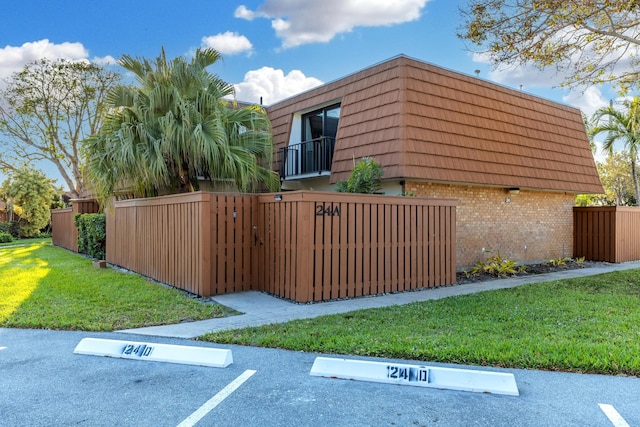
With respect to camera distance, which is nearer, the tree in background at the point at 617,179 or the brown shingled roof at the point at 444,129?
the brown shingled roof at the point at 444,129

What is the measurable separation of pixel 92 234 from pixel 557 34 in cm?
1504

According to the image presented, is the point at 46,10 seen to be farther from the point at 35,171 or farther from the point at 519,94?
the point at 35,171

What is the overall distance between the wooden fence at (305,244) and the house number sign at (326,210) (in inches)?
0.7

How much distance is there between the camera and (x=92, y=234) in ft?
50.5

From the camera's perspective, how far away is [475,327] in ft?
19.8

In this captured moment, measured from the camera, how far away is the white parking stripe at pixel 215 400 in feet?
11.0

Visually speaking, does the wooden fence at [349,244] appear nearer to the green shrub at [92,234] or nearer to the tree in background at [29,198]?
the green shrub at [92,234]

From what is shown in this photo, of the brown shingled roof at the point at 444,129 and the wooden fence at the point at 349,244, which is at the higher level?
the brown shingled roof at the point at 444,129

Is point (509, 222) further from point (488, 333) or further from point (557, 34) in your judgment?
point (488, 333)

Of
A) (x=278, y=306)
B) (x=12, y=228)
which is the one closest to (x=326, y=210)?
(x=278, y=306)

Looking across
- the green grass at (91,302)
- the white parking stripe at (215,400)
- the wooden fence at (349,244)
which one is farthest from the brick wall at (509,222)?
the white parking stripe at (215,400)

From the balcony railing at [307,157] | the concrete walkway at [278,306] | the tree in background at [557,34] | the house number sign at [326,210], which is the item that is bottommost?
the concrete walkway at [278,306]

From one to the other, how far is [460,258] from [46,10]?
1726 cm

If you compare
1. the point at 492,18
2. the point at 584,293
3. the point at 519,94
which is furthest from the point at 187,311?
the point at 519,94
